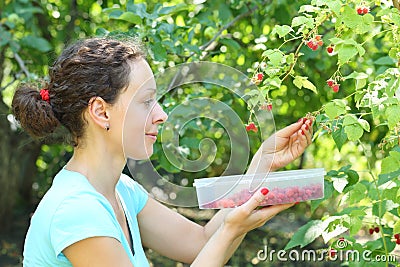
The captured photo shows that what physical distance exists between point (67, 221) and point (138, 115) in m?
0.28

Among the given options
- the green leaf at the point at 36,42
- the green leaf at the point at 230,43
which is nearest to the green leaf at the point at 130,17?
the green leaf at the point at 230,43

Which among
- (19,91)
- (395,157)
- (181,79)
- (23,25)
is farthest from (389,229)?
(23,25)

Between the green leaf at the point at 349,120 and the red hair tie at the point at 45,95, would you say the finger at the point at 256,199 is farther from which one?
the red hair tie at the point at 45,95

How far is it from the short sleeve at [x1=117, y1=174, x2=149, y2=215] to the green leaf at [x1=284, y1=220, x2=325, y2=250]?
17.6 inches

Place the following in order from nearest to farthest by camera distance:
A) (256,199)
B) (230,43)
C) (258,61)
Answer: (256,199) → (230,43) → (258,61)

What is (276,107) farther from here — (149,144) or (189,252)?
(149,144)

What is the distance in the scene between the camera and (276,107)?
384 centimetres

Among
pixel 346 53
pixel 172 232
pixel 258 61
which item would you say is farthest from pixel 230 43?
pixel 346 53

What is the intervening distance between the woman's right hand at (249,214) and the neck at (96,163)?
0.31m

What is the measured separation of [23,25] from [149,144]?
2434 mm

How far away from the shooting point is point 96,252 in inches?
60.2

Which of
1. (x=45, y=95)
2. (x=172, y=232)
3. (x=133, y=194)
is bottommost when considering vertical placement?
(x=172, y=232)

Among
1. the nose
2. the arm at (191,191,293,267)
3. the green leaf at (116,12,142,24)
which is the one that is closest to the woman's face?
the nose

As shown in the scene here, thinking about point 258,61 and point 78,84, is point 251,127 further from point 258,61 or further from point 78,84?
point 258,61
